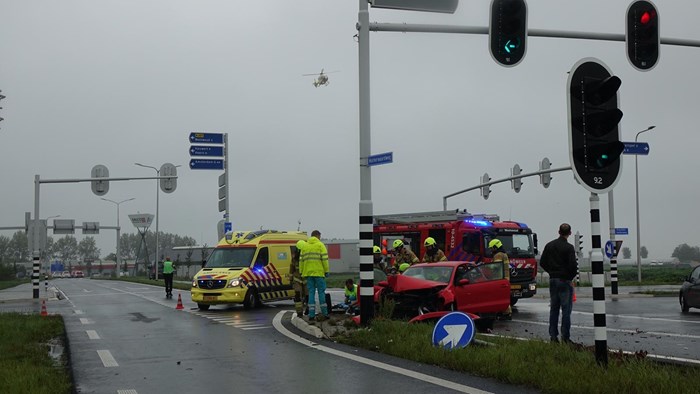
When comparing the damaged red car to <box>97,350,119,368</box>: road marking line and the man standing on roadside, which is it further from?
the man standing on roadside

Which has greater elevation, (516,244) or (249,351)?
(516,244)

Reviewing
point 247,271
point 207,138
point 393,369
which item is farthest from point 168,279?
point 393,369

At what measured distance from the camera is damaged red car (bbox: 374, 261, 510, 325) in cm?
1345

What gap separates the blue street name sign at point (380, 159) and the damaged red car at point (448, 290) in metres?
2.72

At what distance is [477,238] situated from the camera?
804 inches

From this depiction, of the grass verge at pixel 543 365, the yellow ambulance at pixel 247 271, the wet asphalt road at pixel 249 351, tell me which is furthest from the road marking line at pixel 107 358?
the yellow ambulance at pixel 247 271

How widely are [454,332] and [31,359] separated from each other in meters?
5.77

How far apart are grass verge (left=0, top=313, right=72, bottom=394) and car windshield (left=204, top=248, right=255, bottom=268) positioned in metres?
5.79

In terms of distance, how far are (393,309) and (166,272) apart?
58.8 feet

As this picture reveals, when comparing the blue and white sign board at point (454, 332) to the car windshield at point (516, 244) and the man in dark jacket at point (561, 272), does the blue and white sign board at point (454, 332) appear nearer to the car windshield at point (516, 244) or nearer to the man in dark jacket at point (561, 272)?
the man in dark jacket at point (561, 272)

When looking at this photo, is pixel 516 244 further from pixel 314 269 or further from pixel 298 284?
pixel 314 269

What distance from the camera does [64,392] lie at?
7.20 metres

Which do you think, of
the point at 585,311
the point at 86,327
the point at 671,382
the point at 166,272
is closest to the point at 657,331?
the point at 585,311

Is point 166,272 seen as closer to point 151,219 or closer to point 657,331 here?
point 657,331
